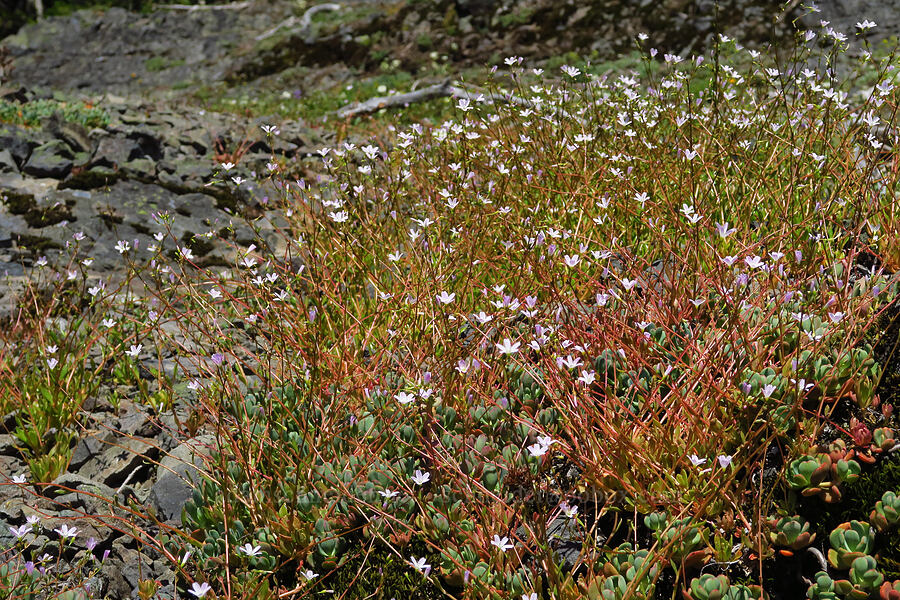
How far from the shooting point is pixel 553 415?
331 centimetres

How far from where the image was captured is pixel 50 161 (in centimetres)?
788

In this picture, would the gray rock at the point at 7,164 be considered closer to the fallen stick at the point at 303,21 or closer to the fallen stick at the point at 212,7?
the fallen stick at the point at 303,21

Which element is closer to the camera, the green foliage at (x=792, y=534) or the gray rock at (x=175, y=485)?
the green foliage at (x=792, y=534)

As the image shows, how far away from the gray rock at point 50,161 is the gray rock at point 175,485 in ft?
19.2

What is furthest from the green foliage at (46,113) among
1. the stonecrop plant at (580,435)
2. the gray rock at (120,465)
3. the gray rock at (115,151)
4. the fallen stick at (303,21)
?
the fallen stick at (303,21)

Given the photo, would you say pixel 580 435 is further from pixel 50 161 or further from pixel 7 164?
pixel 7 164

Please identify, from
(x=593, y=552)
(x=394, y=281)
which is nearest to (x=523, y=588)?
(x=593, y=552)

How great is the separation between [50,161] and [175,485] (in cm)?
625

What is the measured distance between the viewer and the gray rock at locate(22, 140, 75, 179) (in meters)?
7.79

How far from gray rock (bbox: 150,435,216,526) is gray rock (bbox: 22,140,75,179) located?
5857mm

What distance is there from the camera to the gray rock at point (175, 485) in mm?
3383

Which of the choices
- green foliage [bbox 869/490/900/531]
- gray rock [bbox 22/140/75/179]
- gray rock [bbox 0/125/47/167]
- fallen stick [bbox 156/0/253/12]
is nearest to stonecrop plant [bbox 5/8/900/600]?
green foliage [bbox 869/490/900/531]

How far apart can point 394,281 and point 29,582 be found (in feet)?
8.92

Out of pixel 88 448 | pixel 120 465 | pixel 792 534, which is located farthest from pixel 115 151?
pixel 792 534
